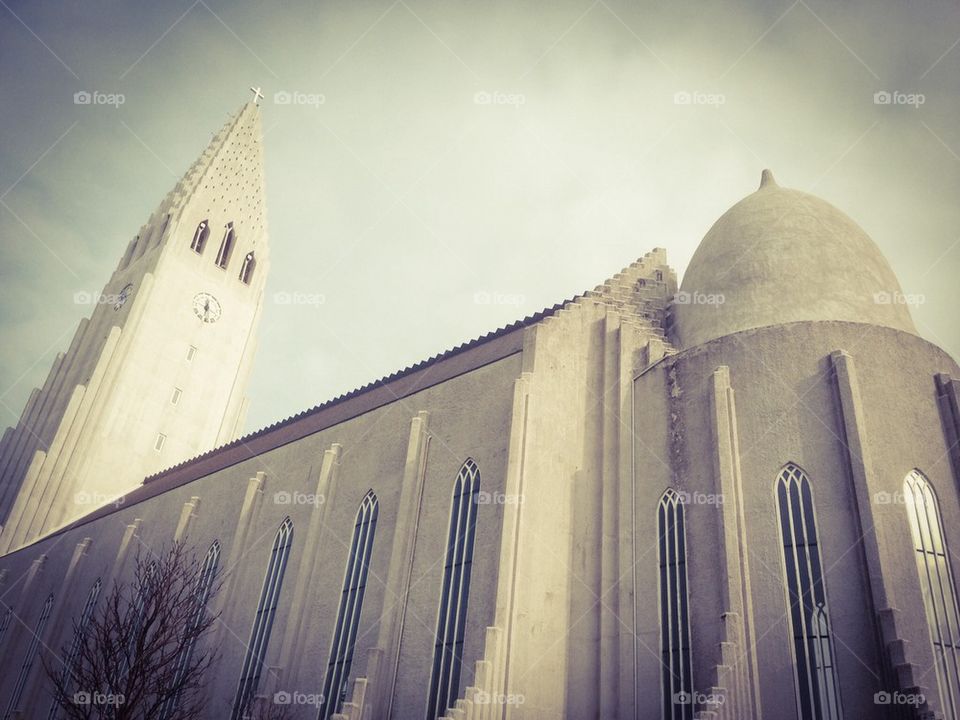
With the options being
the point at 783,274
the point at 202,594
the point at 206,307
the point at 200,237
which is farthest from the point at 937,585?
the point at 200,237

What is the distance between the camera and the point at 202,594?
79.1ft

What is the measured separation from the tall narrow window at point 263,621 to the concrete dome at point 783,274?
12.5 m

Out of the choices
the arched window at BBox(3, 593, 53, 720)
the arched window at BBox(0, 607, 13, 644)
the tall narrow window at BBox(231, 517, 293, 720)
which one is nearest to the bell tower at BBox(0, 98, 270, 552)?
the arched window at BBox(0, 607, 13, 644)

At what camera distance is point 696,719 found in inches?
510

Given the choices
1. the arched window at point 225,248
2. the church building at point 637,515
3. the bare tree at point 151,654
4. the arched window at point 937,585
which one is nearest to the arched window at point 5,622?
the bare tree at point 151,654

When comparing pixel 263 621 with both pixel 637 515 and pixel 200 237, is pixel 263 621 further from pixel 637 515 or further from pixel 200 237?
pixel 200 237

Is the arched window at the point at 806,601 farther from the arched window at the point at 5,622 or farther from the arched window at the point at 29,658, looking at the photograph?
the arched window at the point at 5,622

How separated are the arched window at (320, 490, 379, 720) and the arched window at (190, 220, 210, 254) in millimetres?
28795

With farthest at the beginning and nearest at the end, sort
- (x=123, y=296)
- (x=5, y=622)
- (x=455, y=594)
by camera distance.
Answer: (x=123, y=296) < (x=5, y=622) < (x=455, y=594)

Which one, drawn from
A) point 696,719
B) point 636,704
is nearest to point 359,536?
point 636,704

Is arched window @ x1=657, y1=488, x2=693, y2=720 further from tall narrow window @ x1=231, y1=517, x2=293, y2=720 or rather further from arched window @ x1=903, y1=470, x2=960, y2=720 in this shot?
tall narrow window @ x1=231, y1=517, x2=293, y2=720

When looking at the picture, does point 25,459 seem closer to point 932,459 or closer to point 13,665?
point 13,665

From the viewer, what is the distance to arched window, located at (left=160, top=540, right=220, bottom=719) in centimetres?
2233

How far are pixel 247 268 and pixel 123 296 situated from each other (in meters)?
7.49
